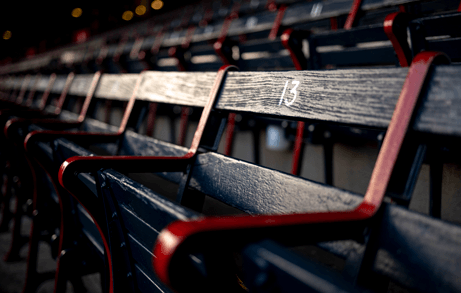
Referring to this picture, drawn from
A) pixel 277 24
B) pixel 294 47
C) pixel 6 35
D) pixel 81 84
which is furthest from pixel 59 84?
pixel 6 35

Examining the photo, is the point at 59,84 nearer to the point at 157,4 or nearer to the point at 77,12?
the point at 157,4

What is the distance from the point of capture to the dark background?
24.0ft

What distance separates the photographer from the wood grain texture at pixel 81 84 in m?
1.13

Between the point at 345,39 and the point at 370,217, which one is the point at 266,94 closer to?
the point at 370,217

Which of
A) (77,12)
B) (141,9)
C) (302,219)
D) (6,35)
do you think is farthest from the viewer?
(6,35)

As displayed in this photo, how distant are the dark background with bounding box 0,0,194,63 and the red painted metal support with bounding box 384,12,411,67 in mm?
7136

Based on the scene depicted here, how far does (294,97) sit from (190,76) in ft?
A: 0.87

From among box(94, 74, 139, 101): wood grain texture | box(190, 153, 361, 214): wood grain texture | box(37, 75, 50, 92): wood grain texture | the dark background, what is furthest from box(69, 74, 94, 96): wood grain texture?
the dark background

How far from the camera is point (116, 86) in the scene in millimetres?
896

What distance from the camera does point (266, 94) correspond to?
0.44 metres

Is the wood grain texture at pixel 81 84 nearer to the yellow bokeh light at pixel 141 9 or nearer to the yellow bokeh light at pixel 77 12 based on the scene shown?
the yellow bokeh light at pixel 141 9

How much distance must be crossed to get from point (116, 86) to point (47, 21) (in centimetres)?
921

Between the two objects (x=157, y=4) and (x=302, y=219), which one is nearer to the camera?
(x=302, y=219)

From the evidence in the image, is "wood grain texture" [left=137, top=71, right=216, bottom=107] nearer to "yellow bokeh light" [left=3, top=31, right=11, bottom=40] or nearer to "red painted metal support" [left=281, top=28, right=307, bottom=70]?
"red painted metal support" [left=281, top=28, right=307, bottom=70]
